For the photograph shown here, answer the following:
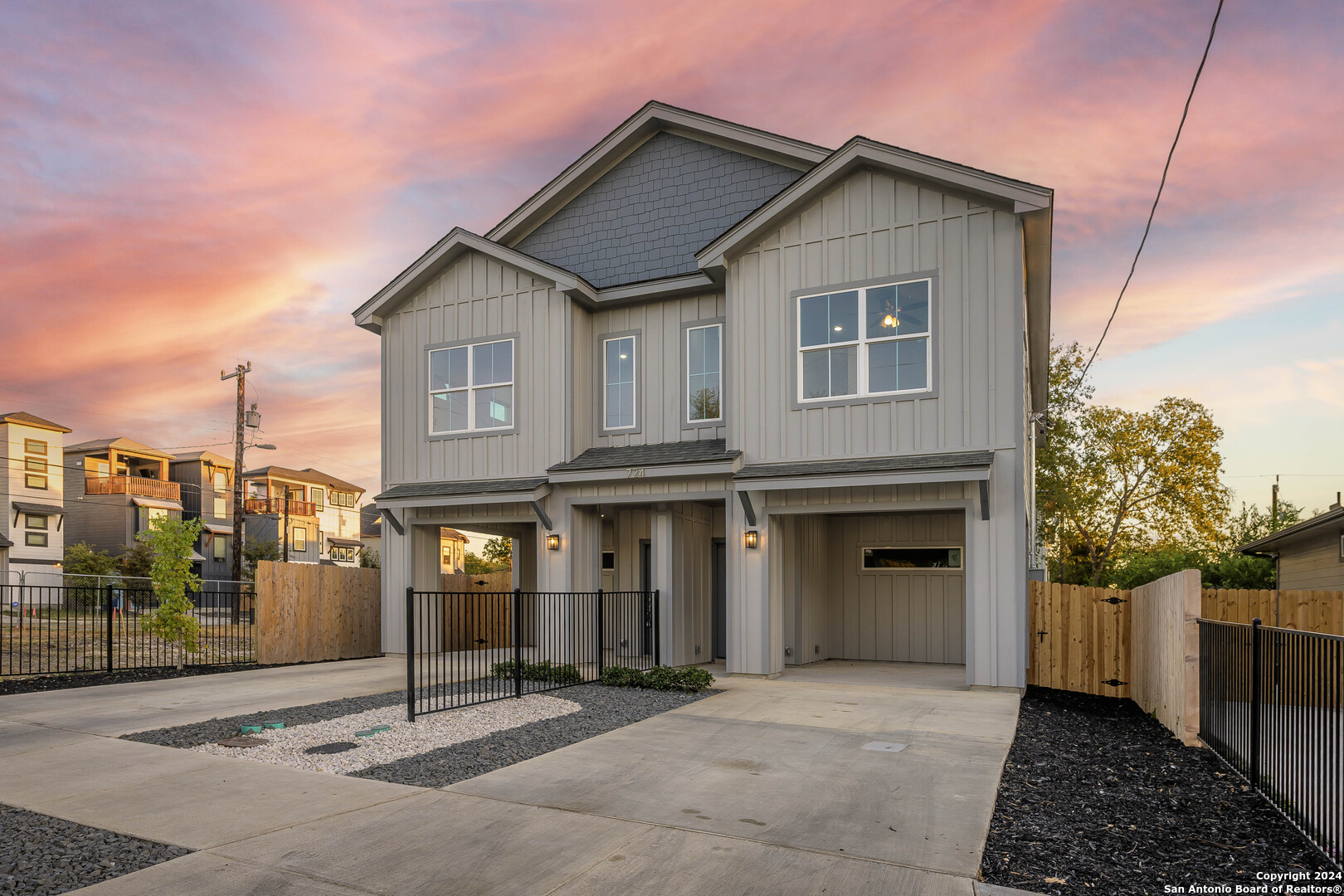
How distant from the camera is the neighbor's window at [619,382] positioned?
14.3 metres

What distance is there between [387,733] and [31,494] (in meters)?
39.2

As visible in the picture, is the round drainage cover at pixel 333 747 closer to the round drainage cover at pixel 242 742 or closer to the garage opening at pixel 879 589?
the round drainage cover at pixel 242 742

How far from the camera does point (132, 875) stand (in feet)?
14.2

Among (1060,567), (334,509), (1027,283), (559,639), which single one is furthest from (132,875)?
(334,509)

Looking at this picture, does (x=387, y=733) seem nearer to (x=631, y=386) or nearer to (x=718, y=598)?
(x=631, y=386)

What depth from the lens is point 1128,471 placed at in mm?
29406

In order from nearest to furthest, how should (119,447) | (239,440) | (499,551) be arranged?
1. (239,440)
2. (119,447)
3. (499,551)

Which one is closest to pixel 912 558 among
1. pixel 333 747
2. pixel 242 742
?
pixel 333 747

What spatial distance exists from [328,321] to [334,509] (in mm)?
35240

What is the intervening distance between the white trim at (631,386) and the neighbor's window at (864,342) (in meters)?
3.20

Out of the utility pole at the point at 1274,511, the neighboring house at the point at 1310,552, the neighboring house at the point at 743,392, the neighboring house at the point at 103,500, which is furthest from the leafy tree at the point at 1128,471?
the neighboring house at the point at 103,500

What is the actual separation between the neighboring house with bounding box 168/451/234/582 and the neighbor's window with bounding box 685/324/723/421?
1698 inches

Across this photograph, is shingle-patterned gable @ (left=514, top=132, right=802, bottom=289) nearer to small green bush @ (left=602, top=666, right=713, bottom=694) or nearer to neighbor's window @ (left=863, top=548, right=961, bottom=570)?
neighbor's window @ (left=863, top=548, right=961, bottom=570)

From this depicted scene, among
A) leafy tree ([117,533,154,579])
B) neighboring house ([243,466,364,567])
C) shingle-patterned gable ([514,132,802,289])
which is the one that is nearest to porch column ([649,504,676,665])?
shingle-patterned gable ([514,132,802,289])
